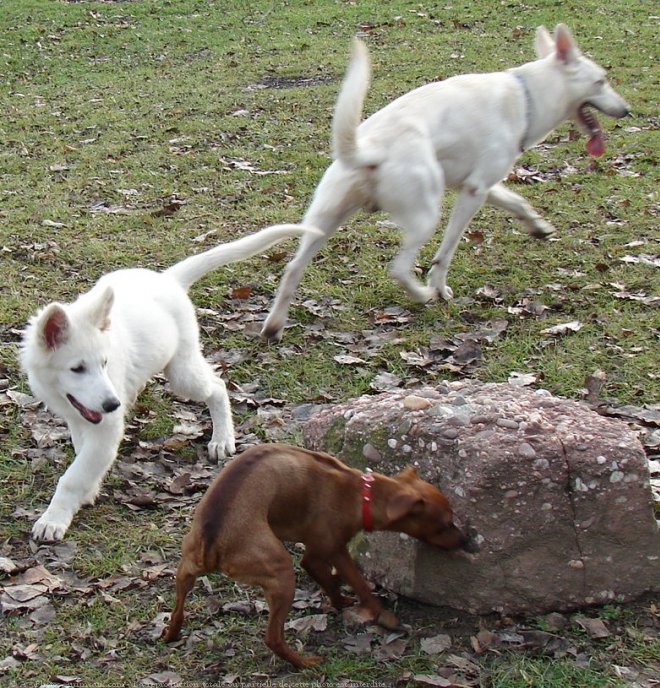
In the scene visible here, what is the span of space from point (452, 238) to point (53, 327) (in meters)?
3.30

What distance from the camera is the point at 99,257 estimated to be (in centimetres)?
759

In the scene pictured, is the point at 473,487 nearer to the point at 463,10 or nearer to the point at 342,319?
the point at 342,319

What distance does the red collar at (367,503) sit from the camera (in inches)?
140

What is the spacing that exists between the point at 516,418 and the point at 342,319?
2.85 meters

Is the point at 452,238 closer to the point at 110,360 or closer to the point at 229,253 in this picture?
the point at 229,253

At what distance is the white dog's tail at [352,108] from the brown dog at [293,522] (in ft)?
9.09

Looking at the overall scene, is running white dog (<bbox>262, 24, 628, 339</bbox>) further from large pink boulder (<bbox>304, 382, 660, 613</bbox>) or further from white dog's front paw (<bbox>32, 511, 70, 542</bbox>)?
large pink boulder (<bbox>304, 382, 660, 613</bbox>)

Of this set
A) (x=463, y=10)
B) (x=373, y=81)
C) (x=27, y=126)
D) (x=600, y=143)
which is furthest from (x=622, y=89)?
(x=27, y=126)

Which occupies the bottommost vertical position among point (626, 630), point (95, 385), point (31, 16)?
point (31, 16)

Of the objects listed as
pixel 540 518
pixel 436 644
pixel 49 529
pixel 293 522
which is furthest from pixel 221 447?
pixel 540 518

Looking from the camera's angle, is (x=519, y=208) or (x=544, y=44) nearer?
(x=519, y=208)

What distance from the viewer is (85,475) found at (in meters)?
4.40

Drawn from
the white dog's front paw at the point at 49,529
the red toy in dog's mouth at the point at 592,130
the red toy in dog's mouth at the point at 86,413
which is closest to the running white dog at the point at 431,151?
the red toy in dog's mouth at the point at 592,130

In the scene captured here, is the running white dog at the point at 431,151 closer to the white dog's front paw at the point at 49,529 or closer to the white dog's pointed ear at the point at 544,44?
the white dog's pointed ear at the point at 544,44
